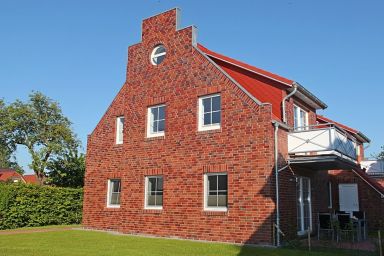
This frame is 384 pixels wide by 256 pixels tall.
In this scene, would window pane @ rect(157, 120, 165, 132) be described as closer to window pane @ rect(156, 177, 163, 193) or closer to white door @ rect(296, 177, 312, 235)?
window pane @ rect(156, 177, 163, 193)

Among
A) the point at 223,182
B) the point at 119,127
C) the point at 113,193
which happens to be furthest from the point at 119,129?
the point at 223,182

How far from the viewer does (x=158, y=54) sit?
690 inches

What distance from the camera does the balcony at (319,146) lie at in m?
13.2

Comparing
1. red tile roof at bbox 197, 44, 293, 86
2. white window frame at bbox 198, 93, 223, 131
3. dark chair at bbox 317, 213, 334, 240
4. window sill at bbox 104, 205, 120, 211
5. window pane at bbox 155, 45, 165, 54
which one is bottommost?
dark chair at bbox 317, 213, 334, 240

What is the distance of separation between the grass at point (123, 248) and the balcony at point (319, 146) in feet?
10.9

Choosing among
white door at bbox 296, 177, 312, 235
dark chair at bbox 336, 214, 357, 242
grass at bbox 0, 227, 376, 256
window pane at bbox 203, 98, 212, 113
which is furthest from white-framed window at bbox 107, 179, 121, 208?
dark chair at bbox 336, 214, 357, 242

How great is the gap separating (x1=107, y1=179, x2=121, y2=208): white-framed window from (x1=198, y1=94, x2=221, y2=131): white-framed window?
5.52 metres

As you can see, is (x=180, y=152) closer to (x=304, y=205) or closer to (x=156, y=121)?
(x=156, y=121)

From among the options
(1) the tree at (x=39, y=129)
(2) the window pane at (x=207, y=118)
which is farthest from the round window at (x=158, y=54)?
(1) the tree at (x=39, y=129)

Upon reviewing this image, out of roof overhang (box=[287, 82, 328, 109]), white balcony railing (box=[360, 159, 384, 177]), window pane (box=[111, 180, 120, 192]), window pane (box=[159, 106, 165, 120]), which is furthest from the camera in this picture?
white balcony railing (box=[360, 159, 384, 177])

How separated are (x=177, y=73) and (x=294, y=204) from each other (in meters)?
7.15

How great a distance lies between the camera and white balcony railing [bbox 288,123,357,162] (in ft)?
43.2

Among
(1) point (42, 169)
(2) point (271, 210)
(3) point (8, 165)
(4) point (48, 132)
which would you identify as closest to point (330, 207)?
(2) point (271, 210)

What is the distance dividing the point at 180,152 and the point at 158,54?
16.3ft
